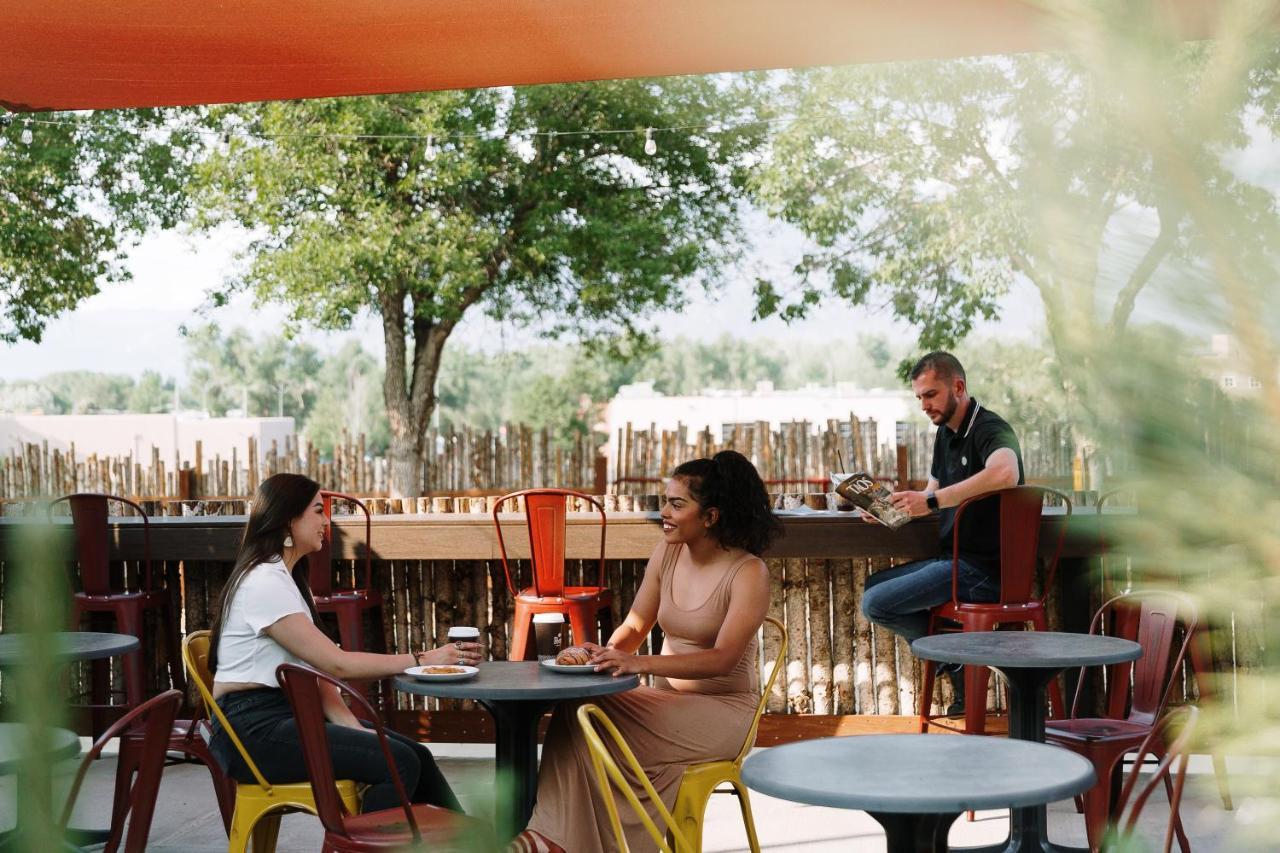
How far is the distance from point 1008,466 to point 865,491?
0.60 meters

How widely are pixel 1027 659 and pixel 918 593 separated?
1.60 metres

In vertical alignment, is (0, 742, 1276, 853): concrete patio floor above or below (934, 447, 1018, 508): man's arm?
below

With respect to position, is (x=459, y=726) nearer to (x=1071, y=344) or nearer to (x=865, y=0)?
(x=865, y=0)

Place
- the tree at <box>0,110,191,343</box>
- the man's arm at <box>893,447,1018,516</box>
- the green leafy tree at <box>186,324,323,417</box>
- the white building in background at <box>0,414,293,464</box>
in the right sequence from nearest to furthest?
1. the man's arm at <box>893,447,1018,516</box>
2. the tree at <box>0,110,191,343</box>
3. the white building in background at <box>0,414,293,464</box>
4. the green leafy tree at <box>186,324,323,417</box>

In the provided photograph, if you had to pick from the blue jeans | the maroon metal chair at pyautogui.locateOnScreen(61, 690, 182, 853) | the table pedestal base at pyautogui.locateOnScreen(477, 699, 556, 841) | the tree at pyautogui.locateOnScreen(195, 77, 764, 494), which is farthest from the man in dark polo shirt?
the tree at pyautogui.locateOnScreen(195, 77, 764, 494)

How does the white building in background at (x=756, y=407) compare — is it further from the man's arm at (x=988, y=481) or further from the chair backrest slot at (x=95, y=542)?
the man's arm at (x=988, y=481)

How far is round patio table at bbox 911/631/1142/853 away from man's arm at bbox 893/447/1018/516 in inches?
35.6

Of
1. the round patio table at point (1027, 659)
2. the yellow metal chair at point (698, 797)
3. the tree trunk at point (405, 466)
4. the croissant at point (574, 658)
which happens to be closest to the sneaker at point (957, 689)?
the round patio table at point (1027, 659)

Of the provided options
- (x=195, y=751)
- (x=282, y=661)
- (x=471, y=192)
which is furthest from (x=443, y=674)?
(x=471, y=192)

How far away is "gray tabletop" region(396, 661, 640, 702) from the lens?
3820 mm

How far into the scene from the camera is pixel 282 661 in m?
4.07

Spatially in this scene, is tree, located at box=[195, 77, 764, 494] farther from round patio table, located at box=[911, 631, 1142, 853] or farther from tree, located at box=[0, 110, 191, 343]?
round patio table, located at box=[911, 631, 1142, 853]

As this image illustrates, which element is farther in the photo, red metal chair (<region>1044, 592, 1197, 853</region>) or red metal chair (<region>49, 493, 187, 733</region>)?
red metal chair (<region>49, 493, 187, 733</region>)

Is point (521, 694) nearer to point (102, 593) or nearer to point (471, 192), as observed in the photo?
point (102, 593)
